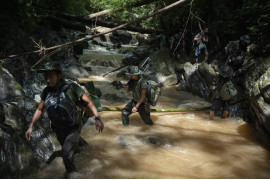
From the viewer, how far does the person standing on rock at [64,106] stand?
10.9ft

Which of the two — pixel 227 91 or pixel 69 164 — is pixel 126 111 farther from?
pixel 227 91

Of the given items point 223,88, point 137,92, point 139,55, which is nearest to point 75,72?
point 139,55

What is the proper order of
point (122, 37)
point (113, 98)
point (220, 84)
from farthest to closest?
point (122, 37) → point (113, 98) → point (220, 84)

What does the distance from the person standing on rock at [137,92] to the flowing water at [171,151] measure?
17.3 inches

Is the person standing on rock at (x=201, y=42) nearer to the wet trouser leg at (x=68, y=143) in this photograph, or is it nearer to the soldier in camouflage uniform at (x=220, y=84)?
the soldier in camouflage uniform at (x=220, y=84)

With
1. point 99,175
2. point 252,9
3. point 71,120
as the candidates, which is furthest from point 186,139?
point 252,9

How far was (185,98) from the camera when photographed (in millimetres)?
9891

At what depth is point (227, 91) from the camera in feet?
21.9

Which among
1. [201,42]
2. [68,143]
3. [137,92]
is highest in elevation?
[201,42]

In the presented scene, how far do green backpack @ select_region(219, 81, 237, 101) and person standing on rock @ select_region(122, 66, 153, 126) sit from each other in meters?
2.43

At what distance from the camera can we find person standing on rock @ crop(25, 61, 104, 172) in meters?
3.31

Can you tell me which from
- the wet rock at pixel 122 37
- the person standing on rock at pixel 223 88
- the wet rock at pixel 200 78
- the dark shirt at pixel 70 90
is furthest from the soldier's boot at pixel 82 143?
the wet rock at pixel 122 37

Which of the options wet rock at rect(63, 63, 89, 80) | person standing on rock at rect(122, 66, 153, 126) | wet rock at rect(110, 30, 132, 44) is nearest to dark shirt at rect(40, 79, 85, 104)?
person standing on rock at rect(122, 66, 153, 126)

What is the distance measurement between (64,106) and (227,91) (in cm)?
520
